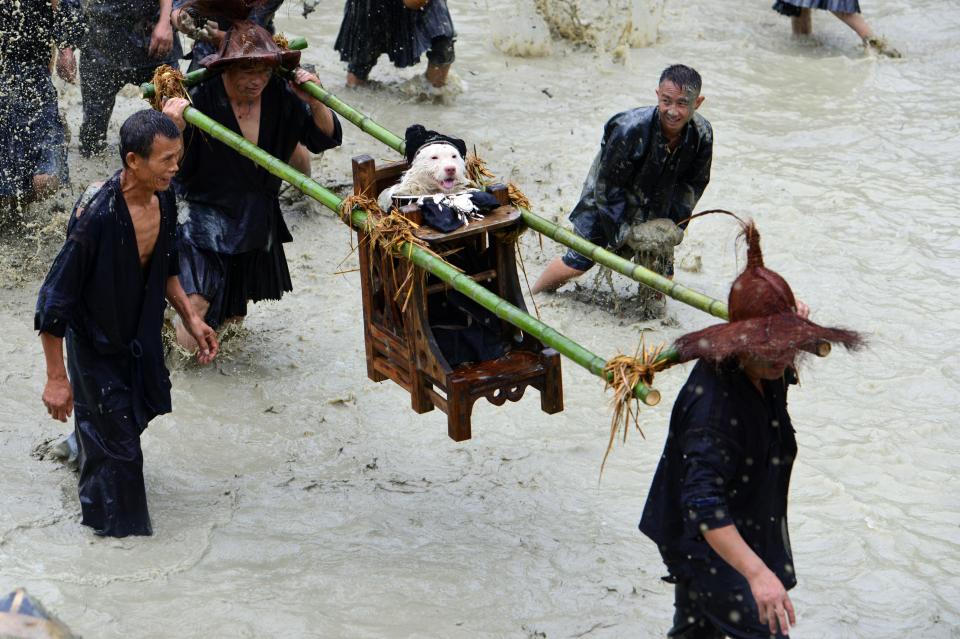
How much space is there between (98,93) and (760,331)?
565cm

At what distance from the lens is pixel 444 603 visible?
444cm

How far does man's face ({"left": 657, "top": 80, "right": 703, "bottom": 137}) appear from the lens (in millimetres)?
5812

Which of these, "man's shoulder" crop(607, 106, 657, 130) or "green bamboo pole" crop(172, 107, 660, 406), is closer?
"green bamboo pole" crop(172, 107, 660, 406)

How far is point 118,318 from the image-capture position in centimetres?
445

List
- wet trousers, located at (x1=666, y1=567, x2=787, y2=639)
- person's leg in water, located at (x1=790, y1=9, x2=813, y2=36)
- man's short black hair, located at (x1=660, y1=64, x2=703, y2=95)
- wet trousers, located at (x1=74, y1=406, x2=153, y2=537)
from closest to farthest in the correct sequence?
wet trousers, located at (x1=666, y1=567, x2=787, y2=639) → wet trousers, located at (x1=74, y1=406, x2=153, y2=537) → man's short black hair, located at (x1=660, y1=64, x2=703, y2=95) → person's leg in water, located at (x1=790, y1=9, x2=813, y2=36)

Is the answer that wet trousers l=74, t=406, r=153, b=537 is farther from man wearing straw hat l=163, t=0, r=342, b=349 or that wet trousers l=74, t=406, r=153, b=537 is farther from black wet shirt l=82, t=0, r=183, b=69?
black wet shirt l=82, t=0, r=183, b=69

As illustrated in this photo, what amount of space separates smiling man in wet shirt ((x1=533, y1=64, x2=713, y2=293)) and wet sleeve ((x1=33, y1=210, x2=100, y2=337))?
262 cm

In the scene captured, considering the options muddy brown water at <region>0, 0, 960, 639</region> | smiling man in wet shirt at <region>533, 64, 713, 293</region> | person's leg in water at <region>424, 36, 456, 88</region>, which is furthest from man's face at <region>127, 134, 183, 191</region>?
person's leg in water at <region>424, 36, 456, 88</region>

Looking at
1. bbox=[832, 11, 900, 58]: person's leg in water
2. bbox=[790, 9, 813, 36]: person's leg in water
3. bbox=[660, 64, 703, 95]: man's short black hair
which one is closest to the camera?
bbox=[660, 64, 703, 95]: man's short black hair

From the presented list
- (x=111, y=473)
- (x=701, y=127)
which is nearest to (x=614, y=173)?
(x=701, y=127)

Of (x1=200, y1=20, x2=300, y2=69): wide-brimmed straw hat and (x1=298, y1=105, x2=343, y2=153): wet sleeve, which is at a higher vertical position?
(x1=200, y1=20, x2=300, y2=69): wide-brimmed straw hat

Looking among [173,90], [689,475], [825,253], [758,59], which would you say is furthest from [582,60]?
[689,475]

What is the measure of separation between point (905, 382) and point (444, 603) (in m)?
2.70

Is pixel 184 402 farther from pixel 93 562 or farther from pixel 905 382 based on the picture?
pixel 905 382
